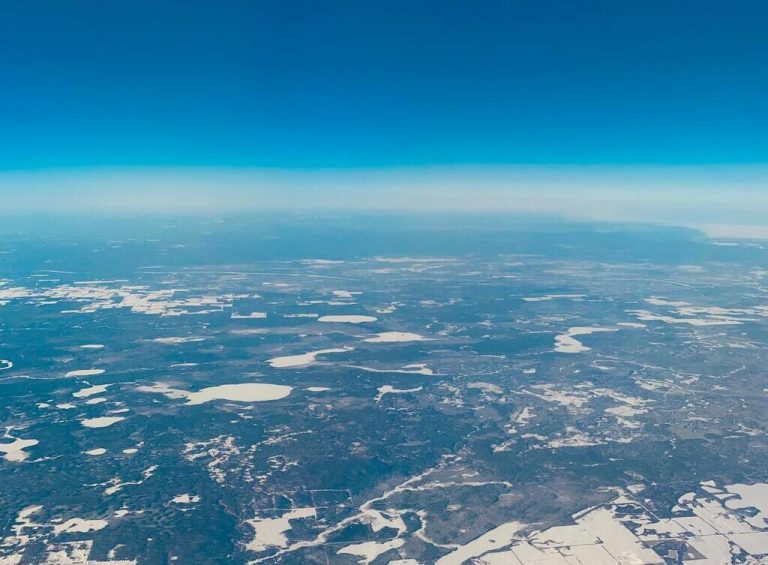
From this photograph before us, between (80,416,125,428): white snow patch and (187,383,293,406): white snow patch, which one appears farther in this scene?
(187,383,293,406): white snow patch

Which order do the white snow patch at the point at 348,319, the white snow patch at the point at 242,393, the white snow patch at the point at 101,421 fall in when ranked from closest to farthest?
1. the white snow patch at the point at 101,421
2. the white snow patch at the point at 242,393
3. the white snow patch at the point at 348,319

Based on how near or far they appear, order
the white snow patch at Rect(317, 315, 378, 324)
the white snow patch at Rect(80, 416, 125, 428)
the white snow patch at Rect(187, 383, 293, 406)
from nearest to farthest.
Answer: the white snow patch at Rect(80, 416, 125, 428) → the white snow patch at Rect(187, 383, 293, 406) → the white snow patch at Rect(317, 315, 378, 324)

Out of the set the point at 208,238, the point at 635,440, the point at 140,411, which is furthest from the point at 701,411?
the point at 208,238

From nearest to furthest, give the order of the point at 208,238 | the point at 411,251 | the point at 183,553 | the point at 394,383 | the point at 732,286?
1. the point at 183,553
2. the point at 394,383
3. the point at 732,286
4. the point at 411,251
5. the point at 208,238

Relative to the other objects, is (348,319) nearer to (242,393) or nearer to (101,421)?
(242,393)

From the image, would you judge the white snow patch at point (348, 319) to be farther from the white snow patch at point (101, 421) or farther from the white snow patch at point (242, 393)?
the white snow patch at point (101, 421)

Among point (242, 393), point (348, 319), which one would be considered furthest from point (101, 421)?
point (348, 319)

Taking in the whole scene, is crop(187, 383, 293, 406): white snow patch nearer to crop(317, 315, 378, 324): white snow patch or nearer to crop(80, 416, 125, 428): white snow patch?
crop(80, 416, 125, 428): white snow patch

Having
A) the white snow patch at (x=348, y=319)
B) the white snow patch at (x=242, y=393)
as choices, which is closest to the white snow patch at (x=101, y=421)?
the white snow patch at (x=242, y=393)

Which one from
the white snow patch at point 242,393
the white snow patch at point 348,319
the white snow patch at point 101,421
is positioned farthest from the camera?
the white snow patch at point 348,319

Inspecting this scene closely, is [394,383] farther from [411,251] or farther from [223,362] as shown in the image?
[411,251]

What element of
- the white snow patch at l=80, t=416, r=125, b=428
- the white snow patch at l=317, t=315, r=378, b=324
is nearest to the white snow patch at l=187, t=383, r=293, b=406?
the white snow patch at l=80, t=416, r=125, b=428
